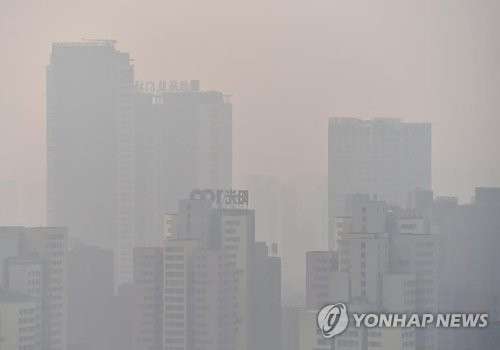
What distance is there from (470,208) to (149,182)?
2.30 metres

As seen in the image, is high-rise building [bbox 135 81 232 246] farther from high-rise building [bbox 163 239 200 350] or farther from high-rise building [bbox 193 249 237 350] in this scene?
high-rise building [bbox 193 249 237 350]

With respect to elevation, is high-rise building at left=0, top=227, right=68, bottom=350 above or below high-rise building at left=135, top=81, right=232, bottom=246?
below

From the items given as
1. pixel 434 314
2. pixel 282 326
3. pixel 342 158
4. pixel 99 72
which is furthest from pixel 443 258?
pixel 99 72

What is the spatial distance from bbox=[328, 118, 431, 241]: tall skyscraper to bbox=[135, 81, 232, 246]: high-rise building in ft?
1.85

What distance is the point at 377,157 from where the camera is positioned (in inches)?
289

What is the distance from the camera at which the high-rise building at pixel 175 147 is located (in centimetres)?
744

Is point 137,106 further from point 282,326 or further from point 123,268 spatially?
point 282,326

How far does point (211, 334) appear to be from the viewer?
20.9 ft

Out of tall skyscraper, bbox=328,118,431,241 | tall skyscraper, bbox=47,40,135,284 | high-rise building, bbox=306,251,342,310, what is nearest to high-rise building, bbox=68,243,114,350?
tall skyscraper, bbox=47,40,135,284

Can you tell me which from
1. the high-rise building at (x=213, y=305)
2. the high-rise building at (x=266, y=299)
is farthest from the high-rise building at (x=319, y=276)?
the high-rise building at (x=213, y=305)

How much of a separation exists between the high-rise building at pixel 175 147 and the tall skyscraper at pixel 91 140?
0.39 ft

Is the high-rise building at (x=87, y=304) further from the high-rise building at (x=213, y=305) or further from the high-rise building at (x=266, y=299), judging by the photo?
the high-rise building at (x=266, y=299)

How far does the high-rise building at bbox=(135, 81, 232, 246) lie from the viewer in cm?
744

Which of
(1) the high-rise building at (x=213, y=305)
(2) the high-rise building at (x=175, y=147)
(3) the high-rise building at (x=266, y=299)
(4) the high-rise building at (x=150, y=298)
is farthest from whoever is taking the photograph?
(2) the high-rise building at (x=175, y=147)
